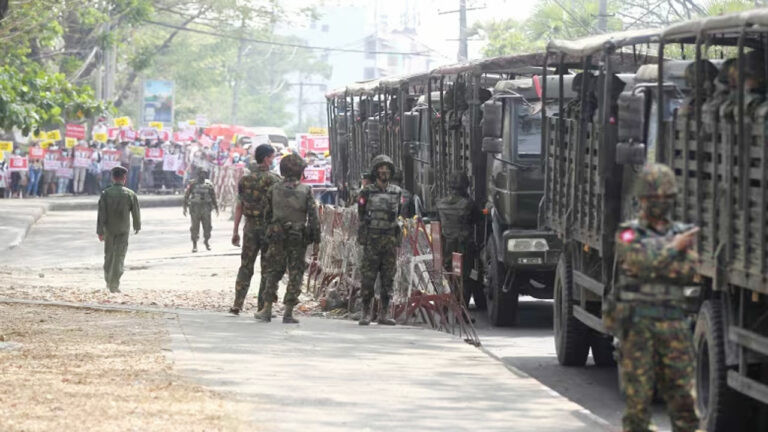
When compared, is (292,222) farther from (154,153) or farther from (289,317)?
(154,153)

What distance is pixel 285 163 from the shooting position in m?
15.3

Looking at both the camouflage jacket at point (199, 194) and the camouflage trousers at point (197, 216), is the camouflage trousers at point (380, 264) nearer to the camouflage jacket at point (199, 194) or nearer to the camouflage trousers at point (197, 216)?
the camouflage jacket at point (199, 194)

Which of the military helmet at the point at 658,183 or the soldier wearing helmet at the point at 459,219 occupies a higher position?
the military helmet at the point at 658,183

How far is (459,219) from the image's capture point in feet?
61.7

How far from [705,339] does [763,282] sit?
4.06 feet

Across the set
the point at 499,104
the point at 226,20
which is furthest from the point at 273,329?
the point at 226,20

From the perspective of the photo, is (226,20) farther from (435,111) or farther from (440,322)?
(440,322)

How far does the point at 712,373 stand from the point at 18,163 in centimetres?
3975

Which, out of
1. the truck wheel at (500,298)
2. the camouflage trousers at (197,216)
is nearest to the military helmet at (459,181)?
the truck wheel at (500,298)

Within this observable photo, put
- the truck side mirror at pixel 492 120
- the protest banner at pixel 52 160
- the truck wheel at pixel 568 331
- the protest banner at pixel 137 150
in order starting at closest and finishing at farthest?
the truck wheel at pixel 568 331
the truck side mirror at pixel 492 120
the protest banner at pixel 52 160
the protest banner at pixel 137 150

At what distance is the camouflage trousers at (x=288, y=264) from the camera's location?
1570 centimetres

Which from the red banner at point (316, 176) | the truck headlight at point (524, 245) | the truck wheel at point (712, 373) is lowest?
the truck wheel at point (712, 373)

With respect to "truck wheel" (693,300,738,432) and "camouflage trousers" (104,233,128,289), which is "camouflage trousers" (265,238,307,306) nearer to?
"camouflage trousers" (104,233,128,289)

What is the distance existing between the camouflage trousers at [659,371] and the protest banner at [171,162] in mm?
47196
